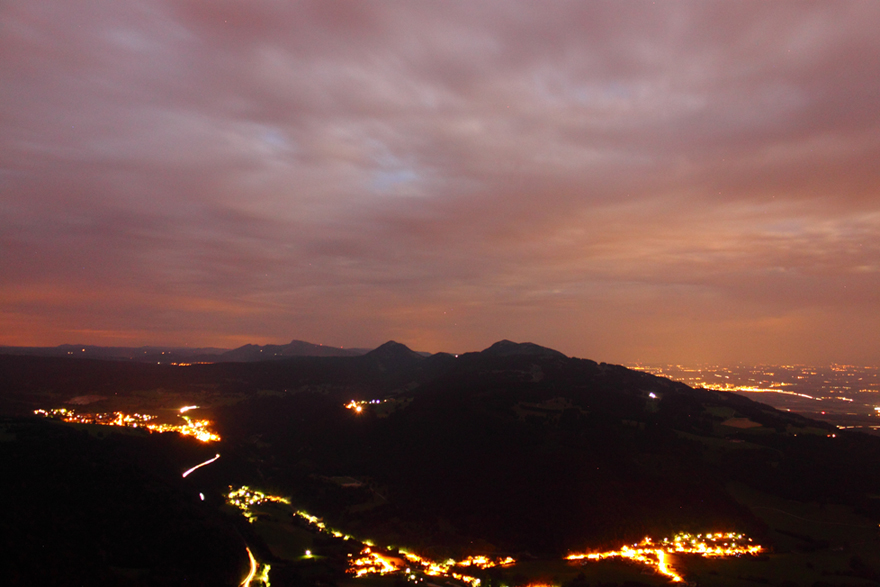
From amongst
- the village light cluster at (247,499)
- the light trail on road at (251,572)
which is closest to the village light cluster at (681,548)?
the light trail on road at (251,572)

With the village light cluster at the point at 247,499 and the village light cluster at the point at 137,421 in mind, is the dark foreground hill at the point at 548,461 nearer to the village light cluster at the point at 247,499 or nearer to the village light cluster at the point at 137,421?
the village light cluster at the point at 247,499

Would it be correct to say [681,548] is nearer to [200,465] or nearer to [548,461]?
[548,461]

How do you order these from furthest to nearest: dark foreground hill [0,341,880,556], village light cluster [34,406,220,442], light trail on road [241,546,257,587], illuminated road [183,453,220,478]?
village light cluster [34,406,220,442]
illuminated road [183,453,220,478]
dark foreground hill [0,341,880,556]
light trail on road [241,546,257,587]

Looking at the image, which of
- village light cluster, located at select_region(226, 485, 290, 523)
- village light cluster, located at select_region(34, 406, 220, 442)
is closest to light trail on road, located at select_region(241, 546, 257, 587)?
village light cluster, located at select_region(226, 485, 290, 523)

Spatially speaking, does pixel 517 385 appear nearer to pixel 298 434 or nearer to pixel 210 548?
pixel 298 434

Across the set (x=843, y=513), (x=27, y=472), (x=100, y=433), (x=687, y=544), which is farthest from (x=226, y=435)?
(x=843, y=513)

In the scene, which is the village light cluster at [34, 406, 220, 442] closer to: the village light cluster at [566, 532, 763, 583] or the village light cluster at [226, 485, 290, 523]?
the village light cluster at [226, 485, 290, 523]
